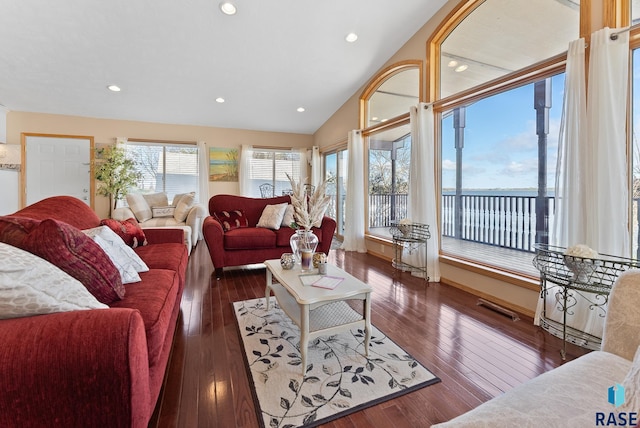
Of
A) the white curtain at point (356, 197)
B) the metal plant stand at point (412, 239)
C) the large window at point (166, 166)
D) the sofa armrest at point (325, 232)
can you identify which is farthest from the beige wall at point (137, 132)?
the metal plant stand at point (412, 239)

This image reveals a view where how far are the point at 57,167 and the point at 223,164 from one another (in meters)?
3.04

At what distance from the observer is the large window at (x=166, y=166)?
602 cm

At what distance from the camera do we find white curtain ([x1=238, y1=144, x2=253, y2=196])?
652cm

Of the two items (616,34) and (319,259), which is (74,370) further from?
(616,34)

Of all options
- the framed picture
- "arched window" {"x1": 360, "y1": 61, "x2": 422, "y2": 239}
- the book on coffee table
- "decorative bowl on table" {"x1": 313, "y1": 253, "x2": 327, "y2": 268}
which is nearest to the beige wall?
the framed picture

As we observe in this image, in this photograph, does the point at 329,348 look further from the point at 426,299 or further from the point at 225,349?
the point at 426,299

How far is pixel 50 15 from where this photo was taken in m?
3.14

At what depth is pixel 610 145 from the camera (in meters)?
1.93

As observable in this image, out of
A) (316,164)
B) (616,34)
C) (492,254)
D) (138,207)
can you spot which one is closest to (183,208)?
(138,207)

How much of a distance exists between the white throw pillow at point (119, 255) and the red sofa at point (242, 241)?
153 centimetres

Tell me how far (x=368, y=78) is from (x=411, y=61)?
1.03 m

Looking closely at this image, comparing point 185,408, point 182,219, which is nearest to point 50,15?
point 182,219

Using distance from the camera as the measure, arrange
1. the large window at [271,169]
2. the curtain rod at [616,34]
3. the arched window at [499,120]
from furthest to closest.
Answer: the large window at [271,169] < the arched window at [499,120] < the curtain rod at [616,34]

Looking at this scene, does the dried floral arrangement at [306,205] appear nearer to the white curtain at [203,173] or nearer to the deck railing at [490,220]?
the deck railing at [490,220]
